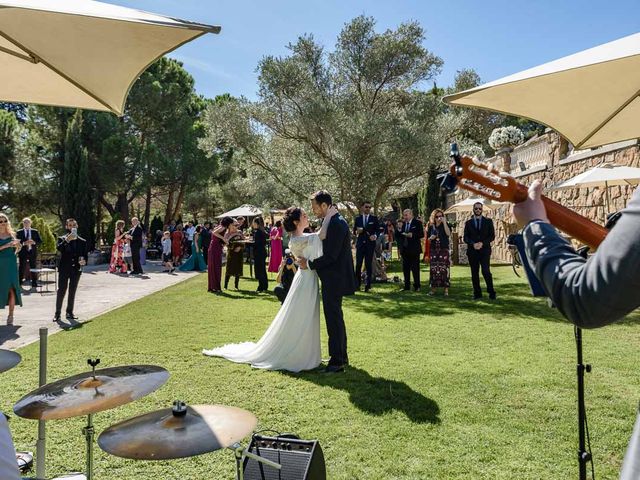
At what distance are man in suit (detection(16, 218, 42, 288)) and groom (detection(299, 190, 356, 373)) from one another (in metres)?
11.1

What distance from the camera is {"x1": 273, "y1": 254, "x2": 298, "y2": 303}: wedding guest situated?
738cm

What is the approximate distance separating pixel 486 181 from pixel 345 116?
14.6 m

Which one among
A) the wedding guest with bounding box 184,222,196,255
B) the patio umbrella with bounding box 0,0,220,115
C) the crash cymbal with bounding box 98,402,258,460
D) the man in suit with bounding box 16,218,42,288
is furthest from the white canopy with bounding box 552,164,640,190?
the wedding guest with bounding box 184,222,196,255

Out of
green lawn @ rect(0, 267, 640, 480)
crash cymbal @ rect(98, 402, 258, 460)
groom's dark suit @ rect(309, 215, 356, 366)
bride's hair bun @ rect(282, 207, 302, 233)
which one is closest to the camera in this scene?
crash cymbal @ rect(98, 402, 258, 460)

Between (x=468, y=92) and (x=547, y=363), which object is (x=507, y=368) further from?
(x=468, y=92)

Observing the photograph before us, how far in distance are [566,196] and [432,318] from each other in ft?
27.4

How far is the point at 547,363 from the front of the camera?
628 centimetres

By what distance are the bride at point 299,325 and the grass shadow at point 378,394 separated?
0.65 feet

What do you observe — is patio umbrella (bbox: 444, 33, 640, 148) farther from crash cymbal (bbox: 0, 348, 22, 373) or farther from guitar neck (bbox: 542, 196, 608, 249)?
crash cymbal (bbox: 0, 348, 22, 373)

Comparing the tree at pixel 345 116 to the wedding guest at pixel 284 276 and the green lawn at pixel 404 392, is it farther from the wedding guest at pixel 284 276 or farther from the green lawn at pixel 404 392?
the wedding guest at pixel 284 276

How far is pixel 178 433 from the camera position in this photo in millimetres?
2186

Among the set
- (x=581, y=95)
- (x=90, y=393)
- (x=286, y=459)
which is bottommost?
(x=286, y=459)

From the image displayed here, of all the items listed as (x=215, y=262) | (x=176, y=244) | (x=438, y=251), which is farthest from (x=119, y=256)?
(x=438, y=251)

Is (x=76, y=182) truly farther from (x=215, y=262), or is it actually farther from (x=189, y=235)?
(x=215, y=262)
